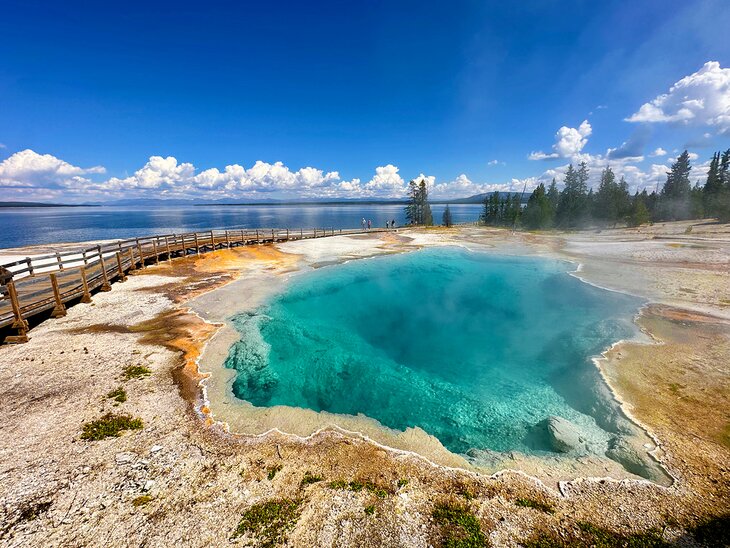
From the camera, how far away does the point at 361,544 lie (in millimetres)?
4816

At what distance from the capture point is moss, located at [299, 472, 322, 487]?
5918 millimetres

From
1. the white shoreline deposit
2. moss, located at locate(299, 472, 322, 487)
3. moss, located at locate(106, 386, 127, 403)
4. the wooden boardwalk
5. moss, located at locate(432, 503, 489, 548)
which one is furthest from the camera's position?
the wooden boardwalk

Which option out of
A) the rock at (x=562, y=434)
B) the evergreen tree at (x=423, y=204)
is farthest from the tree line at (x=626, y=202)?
the rock at (x=562, y=434)

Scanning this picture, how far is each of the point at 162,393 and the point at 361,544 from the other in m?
7.11

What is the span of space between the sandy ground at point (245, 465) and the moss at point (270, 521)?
0.30 ft

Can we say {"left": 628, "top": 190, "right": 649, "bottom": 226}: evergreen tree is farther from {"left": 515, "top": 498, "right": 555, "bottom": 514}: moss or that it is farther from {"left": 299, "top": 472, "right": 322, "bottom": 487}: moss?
{"left": 299, "top": 472, "right": 322, "bottom": 487}: moss

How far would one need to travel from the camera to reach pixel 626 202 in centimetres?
5769

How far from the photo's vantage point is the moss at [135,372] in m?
9.44

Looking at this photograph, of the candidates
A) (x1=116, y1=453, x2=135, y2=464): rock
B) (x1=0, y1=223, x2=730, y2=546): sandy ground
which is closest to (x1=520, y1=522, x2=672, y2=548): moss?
(x1=0, y1=223, x2=730, y2=546): sandy ground

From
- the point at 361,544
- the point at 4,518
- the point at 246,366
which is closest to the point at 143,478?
the point at 4,518

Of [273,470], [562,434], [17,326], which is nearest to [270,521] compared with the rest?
[273,470]

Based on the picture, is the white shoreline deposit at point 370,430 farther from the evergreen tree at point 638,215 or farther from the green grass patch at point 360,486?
the evergreen tree at point 638,215

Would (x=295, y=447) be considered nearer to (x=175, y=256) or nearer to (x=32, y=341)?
(x=32, y=341)

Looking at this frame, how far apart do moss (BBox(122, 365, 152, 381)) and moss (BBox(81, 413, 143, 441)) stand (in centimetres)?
204
